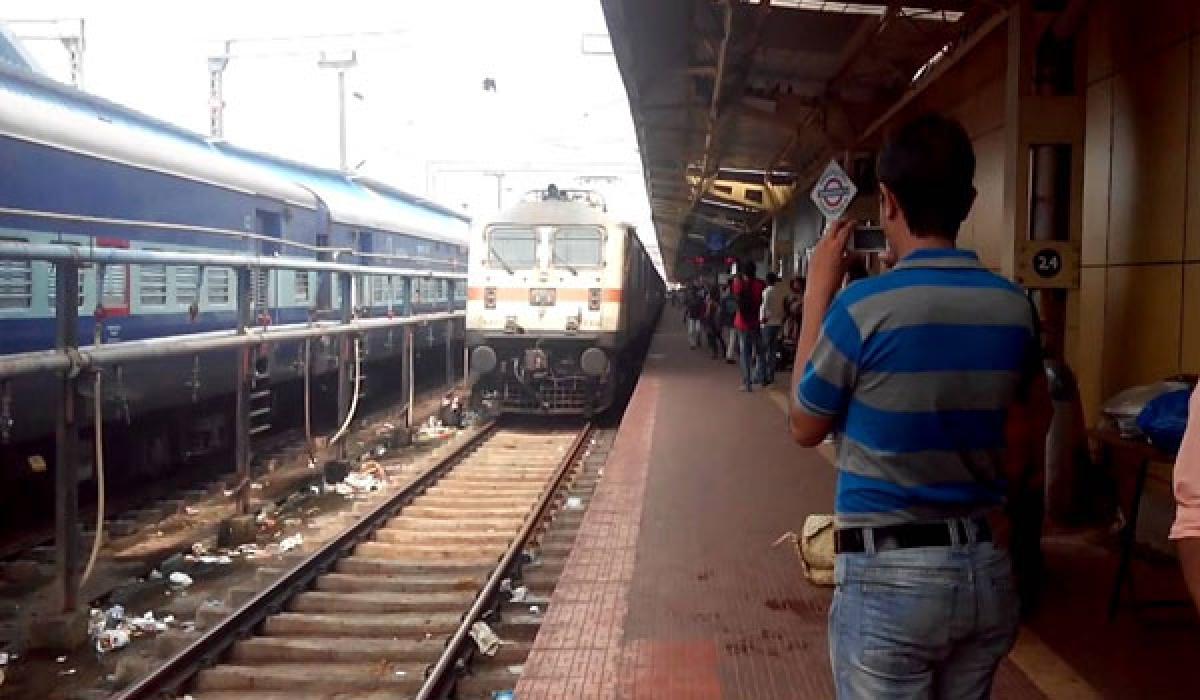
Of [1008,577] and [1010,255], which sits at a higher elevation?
[1010,255]

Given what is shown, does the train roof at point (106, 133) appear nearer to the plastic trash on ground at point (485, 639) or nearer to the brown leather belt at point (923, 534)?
the plastic trash on ground at point (485, 639)

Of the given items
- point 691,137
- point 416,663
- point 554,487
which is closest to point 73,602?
point 416,663

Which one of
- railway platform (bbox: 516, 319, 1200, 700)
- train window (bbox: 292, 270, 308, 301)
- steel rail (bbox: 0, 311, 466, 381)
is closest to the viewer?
railway platform (bbox: 516, 319, 1200, 700)

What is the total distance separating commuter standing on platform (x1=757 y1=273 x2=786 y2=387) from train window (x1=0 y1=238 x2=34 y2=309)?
30.7ft

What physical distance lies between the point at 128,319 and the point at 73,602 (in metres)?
3.30

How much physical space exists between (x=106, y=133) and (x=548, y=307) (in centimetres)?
730

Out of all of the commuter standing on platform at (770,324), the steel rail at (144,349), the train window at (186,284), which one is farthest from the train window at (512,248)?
the train window at (186,284)

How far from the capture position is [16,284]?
7551 mm

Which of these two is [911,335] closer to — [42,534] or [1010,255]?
[1010,255]

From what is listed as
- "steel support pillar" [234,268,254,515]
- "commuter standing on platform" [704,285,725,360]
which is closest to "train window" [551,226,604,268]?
"steel support pillar" [234,268,254,515]

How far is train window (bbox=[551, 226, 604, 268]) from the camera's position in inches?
622

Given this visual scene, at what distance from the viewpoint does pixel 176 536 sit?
8.76 meters

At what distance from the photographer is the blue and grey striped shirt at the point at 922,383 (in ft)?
7.24

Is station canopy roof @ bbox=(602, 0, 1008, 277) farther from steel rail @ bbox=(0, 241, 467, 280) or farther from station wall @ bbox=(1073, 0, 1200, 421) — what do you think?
steel rail @ bbox=(0, 241, 467, 280)
